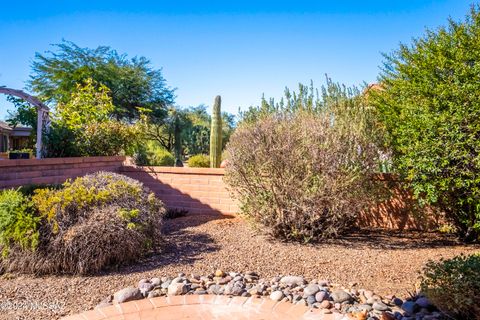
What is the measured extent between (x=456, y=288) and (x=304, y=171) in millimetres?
3070

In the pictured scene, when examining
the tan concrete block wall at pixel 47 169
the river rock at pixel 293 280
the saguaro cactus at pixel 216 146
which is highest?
the saguaro cactus at pixel 216 146

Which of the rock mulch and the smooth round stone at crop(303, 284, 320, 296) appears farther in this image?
the smooth round stone at crop(303, 284, 320, 296)

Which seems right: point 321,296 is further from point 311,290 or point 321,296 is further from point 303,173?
point 303,173

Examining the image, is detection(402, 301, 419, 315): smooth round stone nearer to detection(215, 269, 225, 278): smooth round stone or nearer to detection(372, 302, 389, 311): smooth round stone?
detection(372, 302, 389, 311): smooth round stone

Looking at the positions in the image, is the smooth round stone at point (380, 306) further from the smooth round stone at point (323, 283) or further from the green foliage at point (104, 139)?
the green foliage at point (104, 139)

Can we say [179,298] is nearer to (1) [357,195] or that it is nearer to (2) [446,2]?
(1) [357,195]

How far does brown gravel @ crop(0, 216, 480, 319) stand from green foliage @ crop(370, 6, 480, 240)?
0.90m

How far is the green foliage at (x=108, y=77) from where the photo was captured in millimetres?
19734

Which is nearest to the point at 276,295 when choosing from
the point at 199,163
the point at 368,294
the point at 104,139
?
the point at 368,294

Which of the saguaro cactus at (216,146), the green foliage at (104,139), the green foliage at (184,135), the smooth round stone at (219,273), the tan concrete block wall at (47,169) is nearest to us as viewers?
the smooth round stone at (219,273)

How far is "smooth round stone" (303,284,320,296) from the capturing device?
3.61 metres

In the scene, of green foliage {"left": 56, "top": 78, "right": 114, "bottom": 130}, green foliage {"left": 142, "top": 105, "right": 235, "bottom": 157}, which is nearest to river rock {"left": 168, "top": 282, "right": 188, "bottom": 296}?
green foliage {"left": 56, "top": 78, "right": 114, "bottom": 130}

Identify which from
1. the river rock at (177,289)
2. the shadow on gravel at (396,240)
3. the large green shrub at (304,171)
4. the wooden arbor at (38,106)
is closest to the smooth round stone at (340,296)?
the river rock at (177,289)

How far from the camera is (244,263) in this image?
4703mm
